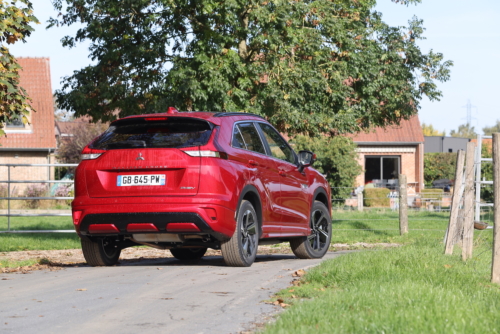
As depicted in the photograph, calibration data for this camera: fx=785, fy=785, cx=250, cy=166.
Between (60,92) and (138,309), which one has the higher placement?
(60,92)

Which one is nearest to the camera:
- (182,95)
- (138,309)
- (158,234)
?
(138,309)

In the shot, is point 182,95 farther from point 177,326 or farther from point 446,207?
point 446,207

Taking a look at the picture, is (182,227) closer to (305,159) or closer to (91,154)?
(91,154)

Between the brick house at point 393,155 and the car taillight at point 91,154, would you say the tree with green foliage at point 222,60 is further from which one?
the brick house at point 393,155

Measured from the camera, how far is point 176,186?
8766 mm

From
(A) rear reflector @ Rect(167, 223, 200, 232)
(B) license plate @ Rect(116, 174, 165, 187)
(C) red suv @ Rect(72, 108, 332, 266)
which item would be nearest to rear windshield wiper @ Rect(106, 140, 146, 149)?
(C) red suv @ Rect(72, 108, 332, 266)

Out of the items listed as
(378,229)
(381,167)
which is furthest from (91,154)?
(381,167)

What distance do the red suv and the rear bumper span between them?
1cm

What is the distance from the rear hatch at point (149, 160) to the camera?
8.75m

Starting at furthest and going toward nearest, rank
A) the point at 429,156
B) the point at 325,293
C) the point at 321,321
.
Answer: the point at 429,156 → the point at 325,293 → the point at 321,321

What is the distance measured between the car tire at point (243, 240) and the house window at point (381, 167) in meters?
33.1

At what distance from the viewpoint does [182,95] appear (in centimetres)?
1667

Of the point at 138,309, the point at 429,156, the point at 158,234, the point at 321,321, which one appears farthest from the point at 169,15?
the point at 429,156

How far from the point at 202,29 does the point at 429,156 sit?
30.3 metres
